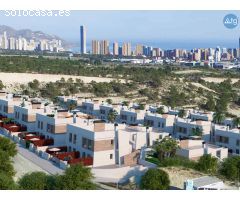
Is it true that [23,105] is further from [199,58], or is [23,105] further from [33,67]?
[199,58]

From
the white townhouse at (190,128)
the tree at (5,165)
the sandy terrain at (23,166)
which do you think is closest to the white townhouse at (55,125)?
the sandy terrain at (23,166)

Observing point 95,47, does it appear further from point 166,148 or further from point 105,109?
point 166,148

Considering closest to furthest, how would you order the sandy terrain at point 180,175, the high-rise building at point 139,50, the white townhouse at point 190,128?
1. the sandy terrain at point 180,175
2. the white townhouse at point 190,128
3. the high-rise building at point 139,50

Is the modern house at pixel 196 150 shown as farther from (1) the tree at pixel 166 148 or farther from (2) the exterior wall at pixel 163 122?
(2) the exterior wall at pixel 163 122

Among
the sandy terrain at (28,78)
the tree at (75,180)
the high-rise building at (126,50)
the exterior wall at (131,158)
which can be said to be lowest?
the exterior wall at (131,158)

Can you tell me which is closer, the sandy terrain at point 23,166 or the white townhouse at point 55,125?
the sandy terrain at point 23,166

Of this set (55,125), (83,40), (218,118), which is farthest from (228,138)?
(83,40)
